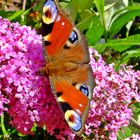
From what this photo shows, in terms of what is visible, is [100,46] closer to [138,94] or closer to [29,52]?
[138,94]

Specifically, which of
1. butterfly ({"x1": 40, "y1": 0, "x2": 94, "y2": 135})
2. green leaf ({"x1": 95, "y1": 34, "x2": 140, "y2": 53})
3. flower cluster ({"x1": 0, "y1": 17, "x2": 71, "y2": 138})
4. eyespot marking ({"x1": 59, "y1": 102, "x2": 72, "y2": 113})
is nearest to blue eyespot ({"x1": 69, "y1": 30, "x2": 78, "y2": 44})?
butterfly ({"x1": 40, "y1": 0, "x2": 94, "y2": 135})

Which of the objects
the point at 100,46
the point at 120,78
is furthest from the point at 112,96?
the point at 100,46

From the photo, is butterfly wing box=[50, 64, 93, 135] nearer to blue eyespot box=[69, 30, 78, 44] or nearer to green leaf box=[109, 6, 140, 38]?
blue eyespot box=[69, 30, 78, 44]

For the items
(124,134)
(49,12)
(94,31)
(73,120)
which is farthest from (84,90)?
(94,31)

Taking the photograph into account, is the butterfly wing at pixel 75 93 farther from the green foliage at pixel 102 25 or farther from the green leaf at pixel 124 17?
the green leaf at pixel 124 17

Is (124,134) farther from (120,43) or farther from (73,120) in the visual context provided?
(73,120)

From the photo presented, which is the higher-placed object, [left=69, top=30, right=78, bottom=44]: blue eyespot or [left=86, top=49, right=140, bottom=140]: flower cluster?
[left=69, top=30, right=78, bottom=44]: blue eyespot
